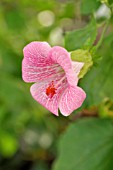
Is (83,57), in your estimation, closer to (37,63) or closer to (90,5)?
(37,63)

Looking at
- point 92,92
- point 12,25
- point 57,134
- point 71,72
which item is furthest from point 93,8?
point 57,134

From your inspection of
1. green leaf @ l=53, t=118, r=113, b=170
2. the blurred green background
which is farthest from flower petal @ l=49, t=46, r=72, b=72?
the blurred green background

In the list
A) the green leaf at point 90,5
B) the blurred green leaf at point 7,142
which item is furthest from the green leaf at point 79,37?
the blurred green leaf at point 7,142

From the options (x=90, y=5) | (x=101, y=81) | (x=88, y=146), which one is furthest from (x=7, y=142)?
(x=90, y=5)

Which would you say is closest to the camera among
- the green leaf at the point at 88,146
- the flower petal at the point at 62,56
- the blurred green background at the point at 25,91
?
the flower petal at the point at 62,56

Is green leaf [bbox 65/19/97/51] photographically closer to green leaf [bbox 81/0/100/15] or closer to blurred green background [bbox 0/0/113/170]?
green leaf [bbox 81/0/100/15]

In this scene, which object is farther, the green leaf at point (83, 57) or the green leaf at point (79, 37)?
the green leaf at point (79, 37)

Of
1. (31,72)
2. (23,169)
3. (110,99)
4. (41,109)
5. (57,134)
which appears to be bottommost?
(23,169)

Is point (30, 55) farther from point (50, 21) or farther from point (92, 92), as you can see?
point (50, 21)

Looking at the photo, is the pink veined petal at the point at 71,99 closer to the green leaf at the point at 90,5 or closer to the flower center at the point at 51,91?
the flower center at the point at 51,91
